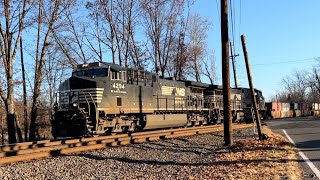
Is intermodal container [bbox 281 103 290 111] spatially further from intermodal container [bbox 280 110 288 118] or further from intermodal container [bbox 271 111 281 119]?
intermodal container [bbox 271 111 281 119]

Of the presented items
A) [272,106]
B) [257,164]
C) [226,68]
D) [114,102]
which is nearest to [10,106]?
[114,102]

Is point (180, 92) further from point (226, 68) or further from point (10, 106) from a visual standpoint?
point (10, 106)

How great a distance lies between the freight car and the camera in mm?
17438

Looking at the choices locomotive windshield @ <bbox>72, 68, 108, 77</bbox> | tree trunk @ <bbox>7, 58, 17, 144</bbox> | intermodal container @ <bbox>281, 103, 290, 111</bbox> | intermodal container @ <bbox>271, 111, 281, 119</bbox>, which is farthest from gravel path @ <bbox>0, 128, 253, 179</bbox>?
intermodal container @ <bbox>281, 103, 290, 111</bbox>

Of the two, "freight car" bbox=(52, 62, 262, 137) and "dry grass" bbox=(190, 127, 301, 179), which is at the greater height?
"freight car" bbox=(52, 62, 262, 137)

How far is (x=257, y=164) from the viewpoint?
413 inches

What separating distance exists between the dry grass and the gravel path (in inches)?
17.3

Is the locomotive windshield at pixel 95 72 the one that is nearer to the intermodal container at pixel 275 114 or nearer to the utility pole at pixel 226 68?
the utility pole at pixel 226 68

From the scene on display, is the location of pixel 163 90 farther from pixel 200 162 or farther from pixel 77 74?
pixel 200 162

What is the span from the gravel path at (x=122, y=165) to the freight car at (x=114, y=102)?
143 inches

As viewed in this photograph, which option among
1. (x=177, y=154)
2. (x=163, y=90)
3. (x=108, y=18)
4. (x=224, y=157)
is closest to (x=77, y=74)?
(x=163, y=90)

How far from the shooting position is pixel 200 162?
11297 millimetres

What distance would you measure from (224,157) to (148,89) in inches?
409

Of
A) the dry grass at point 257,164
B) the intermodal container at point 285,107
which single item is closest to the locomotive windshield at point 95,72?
the dry grass at point 257,164
